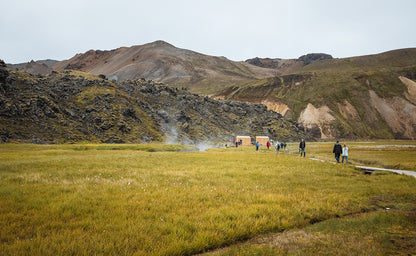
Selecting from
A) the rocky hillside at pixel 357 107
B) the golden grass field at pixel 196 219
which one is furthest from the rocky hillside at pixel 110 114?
the golden grass field at pixel 196 219

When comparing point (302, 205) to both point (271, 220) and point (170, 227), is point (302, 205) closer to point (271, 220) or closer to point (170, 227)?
point (271, 220)

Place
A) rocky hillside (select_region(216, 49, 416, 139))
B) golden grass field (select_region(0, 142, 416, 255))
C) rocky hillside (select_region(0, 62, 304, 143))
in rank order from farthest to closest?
rocky hillside (select_region(216, 49, 416, 139)) → rocky hillside (select_region(0, 62, 304, 143)) → golden grass field (select_region(0, 142, 416, 255))

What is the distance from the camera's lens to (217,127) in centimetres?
11062

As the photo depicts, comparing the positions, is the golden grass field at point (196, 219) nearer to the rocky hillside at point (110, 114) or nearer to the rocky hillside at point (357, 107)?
the rocky hillside at point (110, 114)

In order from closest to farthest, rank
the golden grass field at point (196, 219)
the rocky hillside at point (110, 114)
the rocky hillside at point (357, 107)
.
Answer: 1. the golden grass field at point (196, 219)
2. the rocky hillside at point (110, 114)
3. the rocky hillside at point (357, 107)

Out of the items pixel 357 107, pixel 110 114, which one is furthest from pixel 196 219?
pixel 357 107

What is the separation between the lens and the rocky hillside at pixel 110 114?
63.3 meters

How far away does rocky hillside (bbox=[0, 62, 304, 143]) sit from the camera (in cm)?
6328

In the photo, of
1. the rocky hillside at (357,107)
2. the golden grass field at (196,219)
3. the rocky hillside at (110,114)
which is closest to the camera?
the golden grass field at (196,219)

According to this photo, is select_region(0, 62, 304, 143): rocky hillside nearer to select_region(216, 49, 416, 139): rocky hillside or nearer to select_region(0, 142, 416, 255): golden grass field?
select_region(216, 49, 416, 139): rocky hillside

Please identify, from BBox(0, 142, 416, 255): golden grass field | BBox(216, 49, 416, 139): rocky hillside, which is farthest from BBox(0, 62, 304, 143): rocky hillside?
BBox(0, 142, 416, 255): golden grass field

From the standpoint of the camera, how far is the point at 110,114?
8050 centimetres

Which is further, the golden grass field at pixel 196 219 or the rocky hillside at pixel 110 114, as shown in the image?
the rocky hillside at pixel 110 114

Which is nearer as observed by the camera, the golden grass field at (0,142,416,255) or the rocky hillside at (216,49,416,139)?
the golden grass field at (0,142,416,255)
